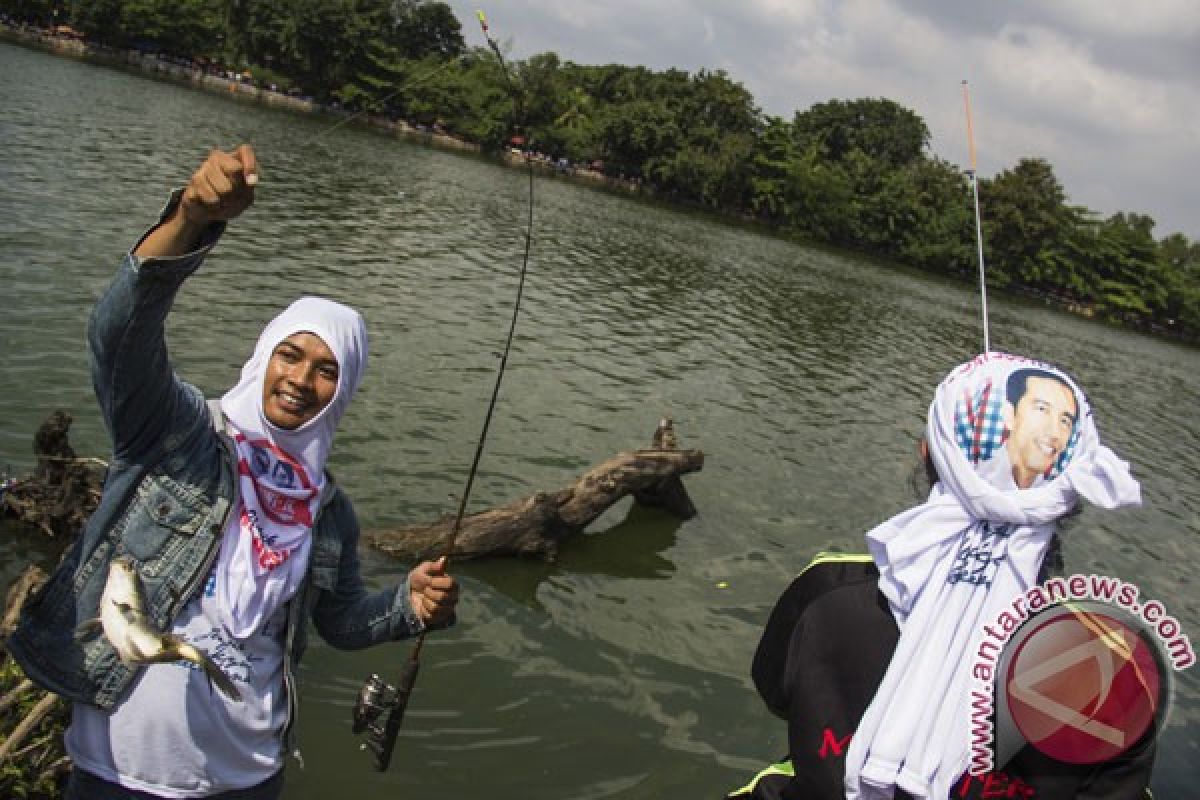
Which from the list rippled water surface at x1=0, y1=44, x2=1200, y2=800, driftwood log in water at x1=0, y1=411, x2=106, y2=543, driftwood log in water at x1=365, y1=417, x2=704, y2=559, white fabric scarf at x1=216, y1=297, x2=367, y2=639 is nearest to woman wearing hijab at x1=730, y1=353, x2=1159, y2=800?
white fabric scarf at x1=216, y1=297, x2=367, y2=639

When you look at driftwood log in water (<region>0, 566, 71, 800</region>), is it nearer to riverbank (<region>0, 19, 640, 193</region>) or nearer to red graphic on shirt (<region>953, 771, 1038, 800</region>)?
red graphic on shirt (<region>953, 771, 1038, 800</region>)

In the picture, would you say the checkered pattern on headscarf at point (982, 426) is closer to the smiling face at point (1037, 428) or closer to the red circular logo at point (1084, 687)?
the smiling face at point (1037, 428)

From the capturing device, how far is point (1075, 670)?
69.9 inches

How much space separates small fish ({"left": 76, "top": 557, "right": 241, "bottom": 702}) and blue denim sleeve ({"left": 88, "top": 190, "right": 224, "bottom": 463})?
0.33 m

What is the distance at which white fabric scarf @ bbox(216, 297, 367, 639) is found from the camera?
8.13ft

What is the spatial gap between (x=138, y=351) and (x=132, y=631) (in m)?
0.74

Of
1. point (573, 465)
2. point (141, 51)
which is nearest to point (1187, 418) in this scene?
point (573, 465)

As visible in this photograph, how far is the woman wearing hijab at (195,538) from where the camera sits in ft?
7.10

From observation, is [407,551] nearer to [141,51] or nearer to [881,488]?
[881,488]

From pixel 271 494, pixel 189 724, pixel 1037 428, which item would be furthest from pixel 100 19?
pixel 1037 428

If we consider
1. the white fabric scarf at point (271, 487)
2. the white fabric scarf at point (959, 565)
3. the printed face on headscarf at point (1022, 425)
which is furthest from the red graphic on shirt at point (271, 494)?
the printed face on headscarf at point (1022, 425)

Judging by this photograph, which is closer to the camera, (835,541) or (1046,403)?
(1046,403)

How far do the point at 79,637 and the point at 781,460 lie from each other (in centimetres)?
1109

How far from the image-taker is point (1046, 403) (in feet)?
6.35
